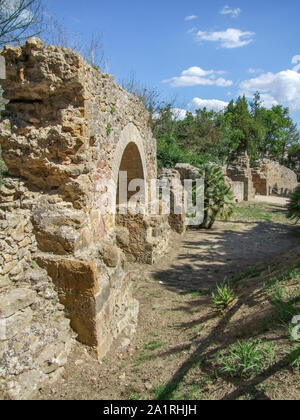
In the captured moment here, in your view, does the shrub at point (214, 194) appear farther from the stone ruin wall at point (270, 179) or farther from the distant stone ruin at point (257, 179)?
the stone ruin wall at point (270, 179)

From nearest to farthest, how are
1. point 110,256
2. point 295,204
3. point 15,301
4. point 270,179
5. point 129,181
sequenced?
point 15,301 → point 110,256 → point 129,181 → point 295,204 → point 270,179

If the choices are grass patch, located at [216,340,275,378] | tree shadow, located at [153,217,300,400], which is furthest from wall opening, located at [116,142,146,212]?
grass patch, located at [216,340,275,378]

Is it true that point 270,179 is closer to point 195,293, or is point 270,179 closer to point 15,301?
point 195,293

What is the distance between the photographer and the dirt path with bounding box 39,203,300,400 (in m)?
2.88

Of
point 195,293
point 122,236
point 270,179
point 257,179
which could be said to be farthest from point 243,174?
point 195,293

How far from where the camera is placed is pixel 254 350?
2.78 meters

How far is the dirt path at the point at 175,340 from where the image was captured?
9.45 feet

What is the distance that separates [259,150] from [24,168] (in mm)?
35967

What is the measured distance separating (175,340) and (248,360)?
4.39 ft

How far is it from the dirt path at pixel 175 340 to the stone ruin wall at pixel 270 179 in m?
14.0

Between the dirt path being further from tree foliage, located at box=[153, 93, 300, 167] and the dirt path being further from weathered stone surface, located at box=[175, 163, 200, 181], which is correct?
tree foliage, located at box=[153, 93, 300, 167]

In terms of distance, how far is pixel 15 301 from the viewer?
286cm

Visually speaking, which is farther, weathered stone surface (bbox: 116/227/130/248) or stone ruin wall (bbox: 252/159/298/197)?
stone ruin wall (bbox: 252/159/298/197)

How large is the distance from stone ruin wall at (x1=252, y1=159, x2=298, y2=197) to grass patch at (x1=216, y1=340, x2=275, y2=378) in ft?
62.4
